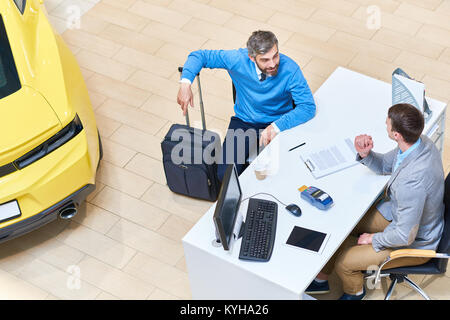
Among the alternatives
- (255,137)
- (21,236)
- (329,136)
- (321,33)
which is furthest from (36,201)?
(321,33)

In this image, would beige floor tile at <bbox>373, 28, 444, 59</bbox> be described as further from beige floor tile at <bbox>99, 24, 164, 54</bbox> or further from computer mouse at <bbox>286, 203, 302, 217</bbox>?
computer mouse at <bbox>286, 203, 302, 217</bbox>

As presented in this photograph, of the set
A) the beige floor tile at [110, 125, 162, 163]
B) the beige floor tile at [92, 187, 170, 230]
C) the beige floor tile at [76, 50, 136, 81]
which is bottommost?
the beige floor tile at [92, 187, 170, 230]

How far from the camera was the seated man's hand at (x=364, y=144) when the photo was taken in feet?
11.0

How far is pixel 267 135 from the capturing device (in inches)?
145

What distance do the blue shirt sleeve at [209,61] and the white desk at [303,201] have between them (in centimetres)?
54

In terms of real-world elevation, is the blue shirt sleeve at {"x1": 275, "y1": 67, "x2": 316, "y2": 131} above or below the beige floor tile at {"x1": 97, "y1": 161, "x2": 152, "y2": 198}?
above

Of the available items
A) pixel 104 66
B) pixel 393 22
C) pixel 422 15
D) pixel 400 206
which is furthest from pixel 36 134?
pixel 422 15

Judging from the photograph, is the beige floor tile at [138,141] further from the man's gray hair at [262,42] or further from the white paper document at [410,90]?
the white paper document at [410,90]

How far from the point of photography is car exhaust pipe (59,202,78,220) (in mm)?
3822

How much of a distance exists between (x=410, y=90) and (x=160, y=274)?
1.80 meters

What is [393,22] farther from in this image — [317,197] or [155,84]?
[317,197]

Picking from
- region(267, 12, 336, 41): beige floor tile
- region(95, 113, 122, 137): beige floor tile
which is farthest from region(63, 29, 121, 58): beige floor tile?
region(267, 12, 336, 41): beige floor tile

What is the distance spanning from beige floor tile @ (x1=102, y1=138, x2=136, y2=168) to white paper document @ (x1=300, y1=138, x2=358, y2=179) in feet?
4.92

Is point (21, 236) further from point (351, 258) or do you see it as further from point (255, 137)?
point (351, 258)
